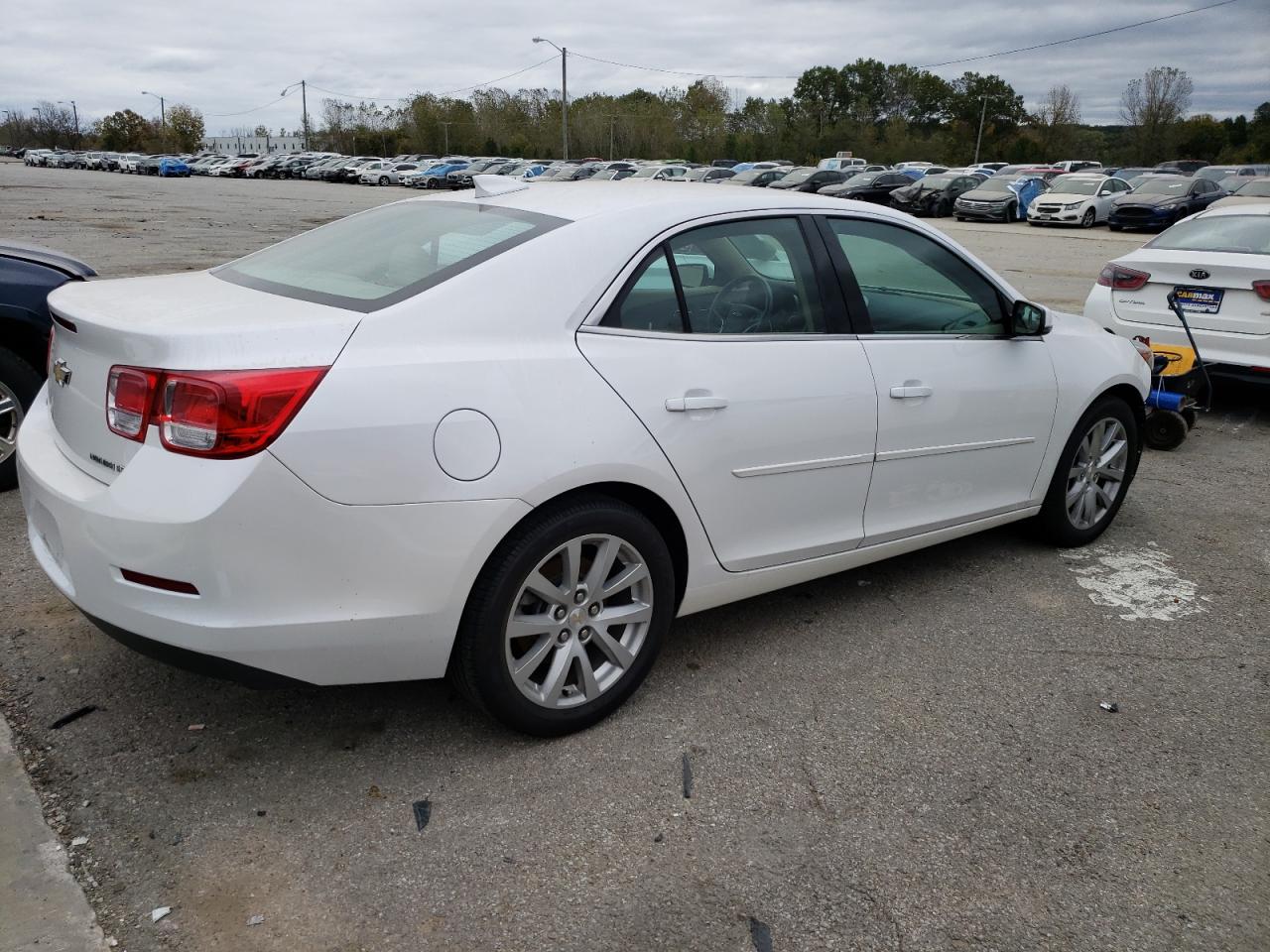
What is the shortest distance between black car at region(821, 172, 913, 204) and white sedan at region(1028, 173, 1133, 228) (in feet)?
18.3

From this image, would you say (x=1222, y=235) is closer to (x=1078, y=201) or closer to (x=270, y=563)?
(x=270, y=563)

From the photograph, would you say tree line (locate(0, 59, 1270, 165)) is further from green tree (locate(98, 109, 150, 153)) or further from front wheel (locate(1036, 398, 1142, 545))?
front wheel (locate(1036, 398, 1142, 545))

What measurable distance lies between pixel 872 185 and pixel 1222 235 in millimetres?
29812

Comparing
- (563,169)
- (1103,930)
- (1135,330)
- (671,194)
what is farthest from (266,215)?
(1103,930)

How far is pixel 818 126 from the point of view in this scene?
9806cm

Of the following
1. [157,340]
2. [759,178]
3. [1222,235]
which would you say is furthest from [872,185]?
[157,340]

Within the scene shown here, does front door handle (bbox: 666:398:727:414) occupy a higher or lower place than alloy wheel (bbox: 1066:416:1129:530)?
higher

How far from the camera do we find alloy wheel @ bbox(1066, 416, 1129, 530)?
477cm

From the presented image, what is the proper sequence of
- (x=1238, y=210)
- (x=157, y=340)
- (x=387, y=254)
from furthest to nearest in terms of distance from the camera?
(x=1238, y=210) < (x=387, y=254) < (x=157, y=340)

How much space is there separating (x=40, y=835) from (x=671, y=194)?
8.72 ft

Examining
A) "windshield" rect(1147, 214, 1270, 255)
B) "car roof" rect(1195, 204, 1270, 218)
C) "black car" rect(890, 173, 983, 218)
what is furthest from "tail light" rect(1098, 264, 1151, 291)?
"black car" rect(890, 173, 983, 218)

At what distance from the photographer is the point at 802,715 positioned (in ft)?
11.0

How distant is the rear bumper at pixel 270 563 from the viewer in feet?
8.11

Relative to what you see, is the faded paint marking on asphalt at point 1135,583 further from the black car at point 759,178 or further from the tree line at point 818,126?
the tree line at point 818,126
